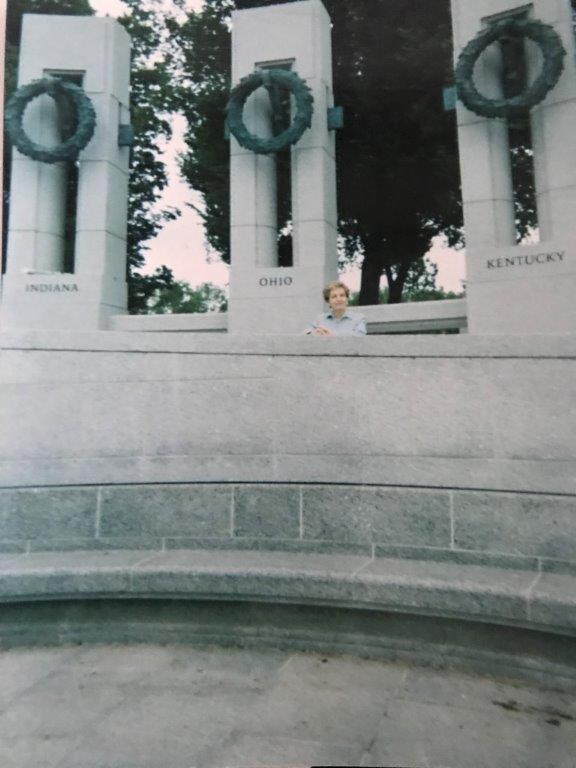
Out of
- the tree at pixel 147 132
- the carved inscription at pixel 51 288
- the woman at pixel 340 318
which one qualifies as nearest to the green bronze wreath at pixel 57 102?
the tree at pixel 147 132

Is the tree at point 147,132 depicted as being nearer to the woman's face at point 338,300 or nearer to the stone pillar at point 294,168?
the stone pillar at point 294,168

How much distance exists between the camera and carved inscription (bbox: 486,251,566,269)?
24.7 ft

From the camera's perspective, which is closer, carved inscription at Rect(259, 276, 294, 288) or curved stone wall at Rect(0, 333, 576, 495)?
curved stone wall at Rect(0, 333, 576, 495)

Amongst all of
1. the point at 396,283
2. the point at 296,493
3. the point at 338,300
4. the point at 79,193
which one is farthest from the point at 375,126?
the point at 296,493

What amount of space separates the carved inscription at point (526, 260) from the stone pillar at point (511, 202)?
1 centimetres

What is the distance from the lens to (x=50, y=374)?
13.0ft

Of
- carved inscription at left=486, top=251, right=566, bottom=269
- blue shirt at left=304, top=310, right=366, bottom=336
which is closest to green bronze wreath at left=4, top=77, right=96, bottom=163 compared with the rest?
blue shirt at left=304, top=310, right=366, bottom=336

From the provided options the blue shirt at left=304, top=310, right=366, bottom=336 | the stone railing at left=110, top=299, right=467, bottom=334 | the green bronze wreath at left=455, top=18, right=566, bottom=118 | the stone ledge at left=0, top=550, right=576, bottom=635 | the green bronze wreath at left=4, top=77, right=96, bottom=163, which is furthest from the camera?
the green bronze wreath at left=4, top=77, right=96, bottom=163

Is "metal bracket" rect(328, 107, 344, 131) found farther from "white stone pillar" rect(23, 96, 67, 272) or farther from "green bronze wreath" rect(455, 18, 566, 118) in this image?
"white stone pillar" rect(23, 96, 67, 272)

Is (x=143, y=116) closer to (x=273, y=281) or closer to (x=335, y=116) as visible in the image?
(x=335, y=116)

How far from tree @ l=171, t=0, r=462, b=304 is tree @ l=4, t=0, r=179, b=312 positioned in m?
0.35

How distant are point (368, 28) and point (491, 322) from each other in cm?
573

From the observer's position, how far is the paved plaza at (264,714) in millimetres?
2211

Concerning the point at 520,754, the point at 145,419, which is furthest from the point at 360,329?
the point at 520,754
